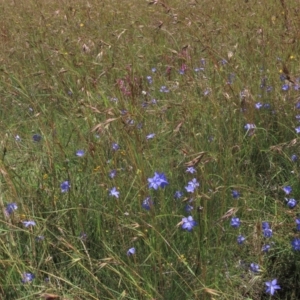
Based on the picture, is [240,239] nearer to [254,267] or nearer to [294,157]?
[254,267]

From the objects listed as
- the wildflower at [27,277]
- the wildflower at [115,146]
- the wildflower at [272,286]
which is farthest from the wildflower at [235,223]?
the wildflower at [27,277]

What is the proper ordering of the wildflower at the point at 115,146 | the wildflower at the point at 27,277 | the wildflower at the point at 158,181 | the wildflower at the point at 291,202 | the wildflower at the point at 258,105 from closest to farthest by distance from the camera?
1. the wildflower at the point at 27,277
2. the wildflower at the point at 158,181
3. the wildflower at the point at 291,202
4. the wildflower at the point at 115,146
5. the wildflower at the point at 258,105

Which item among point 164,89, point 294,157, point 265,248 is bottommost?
point 265,248

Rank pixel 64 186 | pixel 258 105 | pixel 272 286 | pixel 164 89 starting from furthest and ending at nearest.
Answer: pixel 164 89, pixel 258 105, pixel 64 186, pixel 272 286

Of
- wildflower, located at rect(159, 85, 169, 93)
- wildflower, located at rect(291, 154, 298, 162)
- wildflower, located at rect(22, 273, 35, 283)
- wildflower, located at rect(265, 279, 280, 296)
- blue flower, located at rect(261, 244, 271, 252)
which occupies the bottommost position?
wildflower, located at rect(22, 273, 35, 283)

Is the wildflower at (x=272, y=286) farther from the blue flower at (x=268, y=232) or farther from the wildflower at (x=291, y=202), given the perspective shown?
the wildflower at (x=291, y=202)

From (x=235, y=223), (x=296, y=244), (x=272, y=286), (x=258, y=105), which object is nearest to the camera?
(x=272, y=286)

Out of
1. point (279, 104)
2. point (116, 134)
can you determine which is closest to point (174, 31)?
point (279, 104)

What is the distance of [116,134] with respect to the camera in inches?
82.0

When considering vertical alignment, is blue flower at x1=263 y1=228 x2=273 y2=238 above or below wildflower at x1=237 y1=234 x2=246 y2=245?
above

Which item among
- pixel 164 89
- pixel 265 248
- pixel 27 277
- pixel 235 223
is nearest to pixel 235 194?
pixel 235 223

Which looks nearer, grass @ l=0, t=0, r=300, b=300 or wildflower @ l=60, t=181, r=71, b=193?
grass @ l=0, t=0, r=300, b=300

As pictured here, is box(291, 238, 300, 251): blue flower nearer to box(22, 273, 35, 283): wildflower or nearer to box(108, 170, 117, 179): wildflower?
box(108, 170, 117, 179): wildflower

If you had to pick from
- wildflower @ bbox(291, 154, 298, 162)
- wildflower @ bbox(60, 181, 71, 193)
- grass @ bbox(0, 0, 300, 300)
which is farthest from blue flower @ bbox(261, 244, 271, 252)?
wildflower @ bbox(60, 181, 71, 193)
